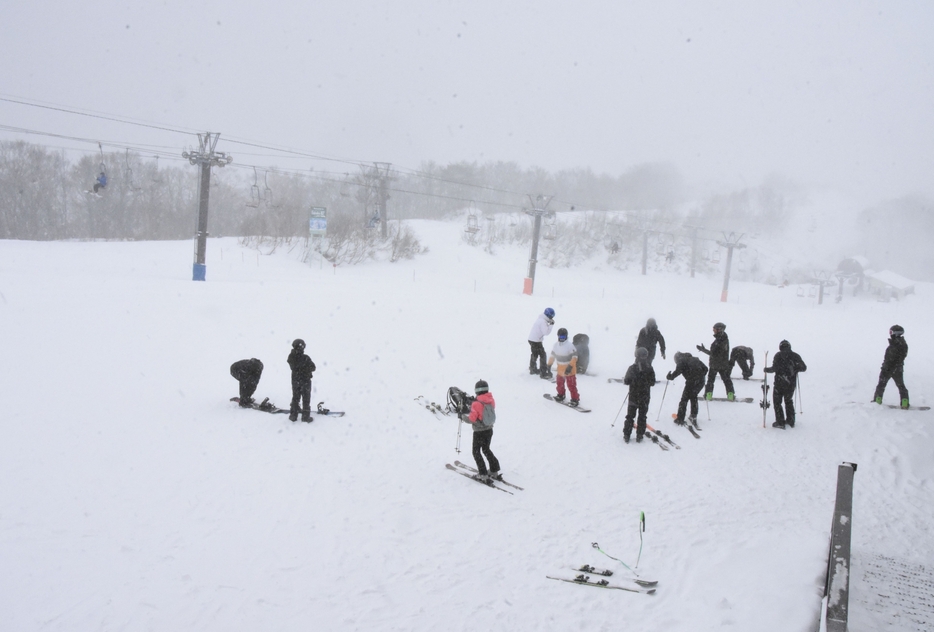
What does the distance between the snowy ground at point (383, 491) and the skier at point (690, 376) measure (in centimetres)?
48

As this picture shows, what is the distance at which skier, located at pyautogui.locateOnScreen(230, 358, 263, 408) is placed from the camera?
1050 centimetres

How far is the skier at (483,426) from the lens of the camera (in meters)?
7.49

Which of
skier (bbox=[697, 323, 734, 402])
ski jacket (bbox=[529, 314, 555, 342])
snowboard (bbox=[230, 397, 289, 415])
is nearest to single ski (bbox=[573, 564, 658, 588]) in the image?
skier (bbox=[697, 323, 734, 402])

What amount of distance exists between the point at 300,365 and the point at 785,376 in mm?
8937

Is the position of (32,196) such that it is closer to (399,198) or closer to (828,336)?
(399,198)

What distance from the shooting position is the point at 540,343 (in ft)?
44.4

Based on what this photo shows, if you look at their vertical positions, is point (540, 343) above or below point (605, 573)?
above

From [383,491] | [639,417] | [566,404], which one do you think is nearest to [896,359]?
[639,417]

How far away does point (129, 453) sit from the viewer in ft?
27.1

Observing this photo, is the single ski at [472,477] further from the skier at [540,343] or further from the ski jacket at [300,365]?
the skier at [540,343]

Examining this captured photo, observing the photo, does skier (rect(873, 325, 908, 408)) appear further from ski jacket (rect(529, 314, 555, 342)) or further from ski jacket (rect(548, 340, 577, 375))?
ski jacket (rect(529, 314, 555, 342))

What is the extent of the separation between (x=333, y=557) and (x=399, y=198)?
287ft

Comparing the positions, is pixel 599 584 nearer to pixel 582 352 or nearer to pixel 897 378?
pixel 897 378

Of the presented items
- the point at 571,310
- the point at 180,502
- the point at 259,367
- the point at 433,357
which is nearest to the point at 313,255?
the point at 571,310
